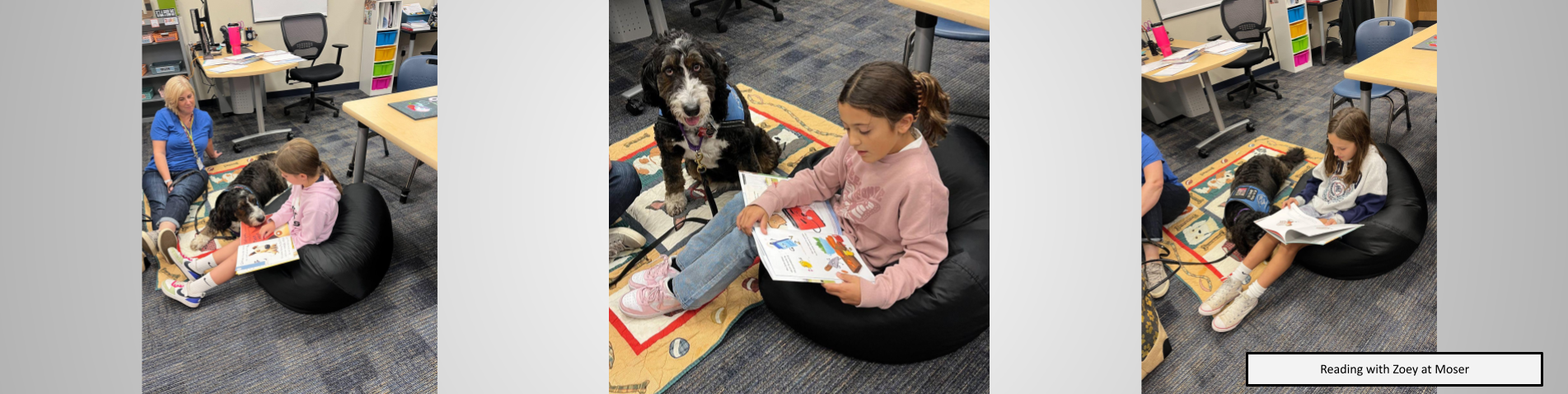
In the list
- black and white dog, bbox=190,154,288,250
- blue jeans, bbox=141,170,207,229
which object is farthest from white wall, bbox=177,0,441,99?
black and white dog, bbox=190,154,288,250

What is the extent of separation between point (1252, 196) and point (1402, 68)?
2.52 feet

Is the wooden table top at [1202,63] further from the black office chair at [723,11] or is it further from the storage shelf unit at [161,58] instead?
the storage shelf unit at [161,58]

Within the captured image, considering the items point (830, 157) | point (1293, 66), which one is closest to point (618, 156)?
point (830, 157)

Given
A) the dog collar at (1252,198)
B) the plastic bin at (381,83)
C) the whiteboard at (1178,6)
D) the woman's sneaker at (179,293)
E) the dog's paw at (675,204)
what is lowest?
the woman's sneaker at (179,293)

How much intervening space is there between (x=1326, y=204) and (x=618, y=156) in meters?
2.62

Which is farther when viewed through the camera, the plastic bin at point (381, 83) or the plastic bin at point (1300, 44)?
the plastic bin at point (381, 83)

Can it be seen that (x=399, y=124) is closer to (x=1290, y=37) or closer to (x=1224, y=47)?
(x=1224, y=47)

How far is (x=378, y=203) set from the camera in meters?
2.81

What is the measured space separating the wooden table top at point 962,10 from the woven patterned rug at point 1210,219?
1057mm

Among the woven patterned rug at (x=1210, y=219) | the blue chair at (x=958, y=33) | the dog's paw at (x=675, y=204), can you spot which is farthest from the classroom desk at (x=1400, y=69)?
the dog's paw at (x=675, y=204)

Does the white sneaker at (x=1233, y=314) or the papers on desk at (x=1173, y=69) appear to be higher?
the papers on desk at (x=1173, y=69)

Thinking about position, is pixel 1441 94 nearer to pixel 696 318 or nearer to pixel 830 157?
pixel 830 157

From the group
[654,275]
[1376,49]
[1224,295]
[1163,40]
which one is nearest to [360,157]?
[654,275]

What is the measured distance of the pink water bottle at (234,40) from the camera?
432 centimetres
